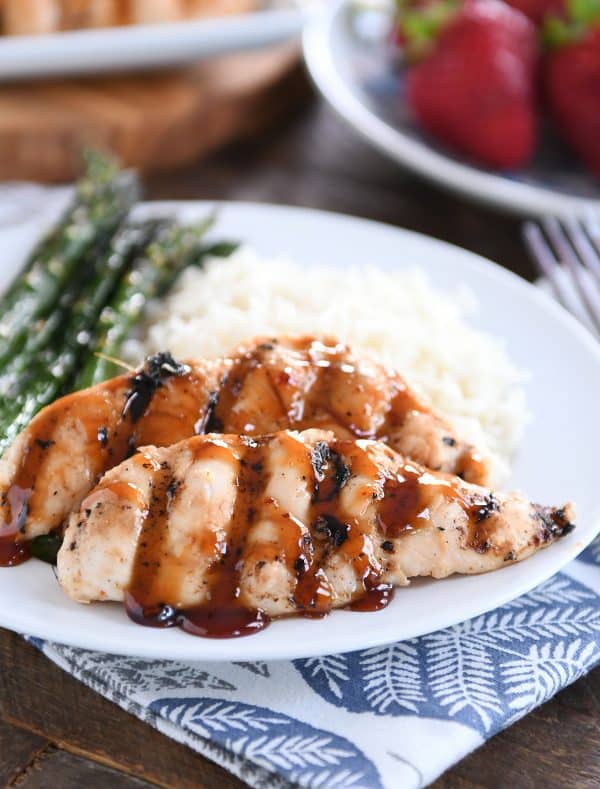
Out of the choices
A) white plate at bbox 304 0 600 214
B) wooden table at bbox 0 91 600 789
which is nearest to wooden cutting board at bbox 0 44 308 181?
white plate at bbox 304 0 600 214

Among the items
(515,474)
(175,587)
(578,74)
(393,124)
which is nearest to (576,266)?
(578,74)

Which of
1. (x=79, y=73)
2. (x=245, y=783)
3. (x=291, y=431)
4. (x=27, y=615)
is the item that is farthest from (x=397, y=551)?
(x=79, y=73)

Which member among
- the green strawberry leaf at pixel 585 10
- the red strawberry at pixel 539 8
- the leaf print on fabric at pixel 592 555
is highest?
the green strawberry leaf at pixel 585 10

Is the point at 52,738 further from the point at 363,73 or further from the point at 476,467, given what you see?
the point at 363,73

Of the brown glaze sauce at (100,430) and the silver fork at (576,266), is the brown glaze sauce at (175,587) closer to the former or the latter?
the brown glaze sauce at (100,430)

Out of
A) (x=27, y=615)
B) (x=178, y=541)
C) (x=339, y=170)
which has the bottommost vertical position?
(x=339, y=170)

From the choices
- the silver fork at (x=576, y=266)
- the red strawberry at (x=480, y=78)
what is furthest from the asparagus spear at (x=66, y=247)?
the silver fork at (x=576, y=266)

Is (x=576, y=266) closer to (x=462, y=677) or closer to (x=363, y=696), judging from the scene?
(x=462, y=677)
